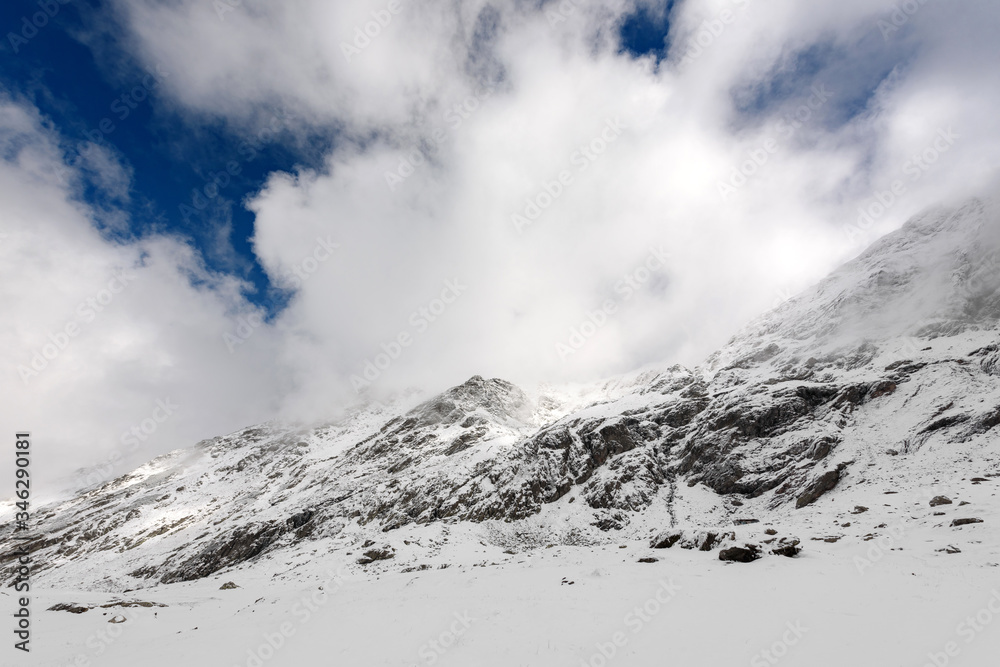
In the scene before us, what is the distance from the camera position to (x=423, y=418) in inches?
3981

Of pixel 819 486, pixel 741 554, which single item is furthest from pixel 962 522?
pixel 819 486

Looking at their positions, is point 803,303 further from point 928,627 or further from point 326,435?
point 326,435

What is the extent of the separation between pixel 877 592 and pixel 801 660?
23.5ft

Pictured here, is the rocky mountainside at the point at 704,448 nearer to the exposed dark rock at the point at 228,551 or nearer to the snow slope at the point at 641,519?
the exposed dark rock at the point at 228,551

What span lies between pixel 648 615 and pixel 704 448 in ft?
160

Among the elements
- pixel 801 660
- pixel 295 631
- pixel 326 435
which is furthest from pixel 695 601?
pixel 326 435

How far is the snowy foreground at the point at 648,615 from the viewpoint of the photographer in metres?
10.9

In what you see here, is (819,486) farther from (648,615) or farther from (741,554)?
(648,615)

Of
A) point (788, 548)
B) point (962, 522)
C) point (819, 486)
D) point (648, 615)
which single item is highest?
point (648, 615)

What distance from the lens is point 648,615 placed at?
14.3 metres

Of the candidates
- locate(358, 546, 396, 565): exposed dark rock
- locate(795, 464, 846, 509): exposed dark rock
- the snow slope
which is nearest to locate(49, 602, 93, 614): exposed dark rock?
the snow slope

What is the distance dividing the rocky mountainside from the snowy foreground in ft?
62.5

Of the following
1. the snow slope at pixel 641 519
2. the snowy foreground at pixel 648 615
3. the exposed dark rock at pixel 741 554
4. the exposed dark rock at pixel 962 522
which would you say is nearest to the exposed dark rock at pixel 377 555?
the snow slope at pixel 641 519

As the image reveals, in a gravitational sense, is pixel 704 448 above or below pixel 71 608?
below
